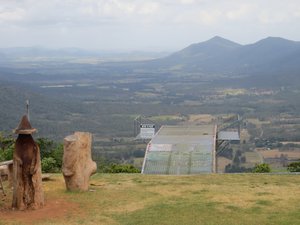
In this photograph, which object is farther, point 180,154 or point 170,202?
point 180,154

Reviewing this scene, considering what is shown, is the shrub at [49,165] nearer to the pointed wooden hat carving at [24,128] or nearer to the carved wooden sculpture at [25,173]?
the carved wooden sculpture at [25,173]

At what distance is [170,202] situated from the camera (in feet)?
49.9

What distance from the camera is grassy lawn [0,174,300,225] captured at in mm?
13516

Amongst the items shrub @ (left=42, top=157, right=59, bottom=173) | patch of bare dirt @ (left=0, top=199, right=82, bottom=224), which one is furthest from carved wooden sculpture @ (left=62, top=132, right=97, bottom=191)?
shrub @ (left=42, top=157, right=59, bottom=173)

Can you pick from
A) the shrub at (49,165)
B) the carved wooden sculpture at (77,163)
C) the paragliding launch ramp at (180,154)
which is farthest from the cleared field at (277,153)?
the carved wooden sculpture at (77,163)

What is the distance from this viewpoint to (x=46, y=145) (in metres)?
28.7

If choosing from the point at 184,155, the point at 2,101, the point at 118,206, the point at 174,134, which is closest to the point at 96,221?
the point at 118,206

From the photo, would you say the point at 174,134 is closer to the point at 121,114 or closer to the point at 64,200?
the point at 64,200

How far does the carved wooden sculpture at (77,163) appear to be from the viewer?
16250mm

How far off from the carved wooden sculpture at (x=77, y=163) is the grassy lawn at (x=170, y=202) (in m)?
0.35

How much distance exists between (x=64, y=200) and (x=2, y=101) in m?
73.8

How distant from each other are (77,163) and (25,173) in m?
2.21

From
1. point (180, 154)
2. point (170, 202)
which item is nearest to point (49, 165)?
point (180, 154)

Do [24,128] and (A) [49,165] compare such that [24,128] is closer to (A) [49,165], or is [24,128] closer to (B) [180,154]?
(A) [49,165]
